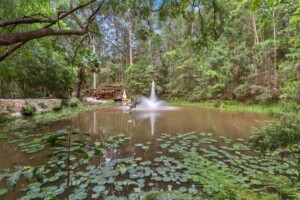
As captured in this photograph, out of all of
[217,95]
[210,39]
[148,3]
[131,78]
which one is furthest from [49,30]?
[131,78]

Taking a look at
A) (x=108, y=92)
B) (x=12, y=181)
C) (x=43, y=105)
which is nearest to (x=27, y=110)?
(x=43, y=105)

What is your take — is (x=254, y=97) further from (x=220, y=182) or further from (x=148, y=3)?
(x=220, y=182)

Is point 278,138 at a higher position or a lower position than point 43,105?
lower

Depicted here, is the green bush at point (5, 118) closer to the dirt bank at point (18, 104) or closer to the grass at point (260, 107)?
the dirt bank at point (18, 104)

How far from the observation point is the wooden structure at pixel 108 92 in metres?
17.5

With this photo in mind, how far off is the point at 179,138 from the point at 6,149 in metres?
3.69

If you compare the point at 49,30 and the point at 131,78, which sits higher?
the point at 131,78

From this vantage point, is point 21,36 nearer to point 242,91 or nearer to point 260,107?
point 260,107

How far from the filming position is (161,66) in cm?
1883

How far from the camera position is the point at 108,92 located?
58.5 feet

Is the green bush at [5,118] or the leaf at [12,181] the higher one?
the leaf at [12,181]

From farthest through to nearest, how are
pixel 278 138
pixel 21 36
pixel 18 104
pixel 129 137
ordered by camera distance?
pixel 18 104 < pixel 129 137 < pixel 278 138 < pixel 21 36

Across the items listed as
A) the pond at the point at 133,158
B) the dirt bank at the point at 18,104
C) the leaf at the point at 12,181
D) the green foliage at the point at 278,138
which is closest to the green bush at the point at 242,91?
the pond at the point at 133,158

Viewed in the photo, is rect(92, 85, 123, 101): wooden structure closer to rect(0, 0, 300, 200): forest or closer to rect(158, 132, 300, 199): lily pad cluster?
rect(0, 0, 300, 200): forest
